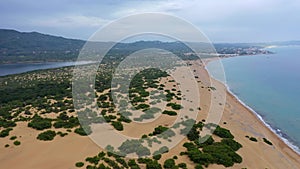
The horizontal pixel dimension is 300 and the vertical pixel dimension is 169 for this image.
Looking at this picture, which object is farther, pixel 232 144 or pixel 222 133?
pixel 222 133

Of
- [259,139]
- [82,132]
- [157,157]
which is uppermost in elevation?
[82,132]

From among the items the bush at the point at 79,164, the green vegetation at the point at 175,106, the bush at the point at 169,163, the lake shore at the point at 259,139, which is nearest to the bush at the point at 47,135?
the bush at the point at 79,164

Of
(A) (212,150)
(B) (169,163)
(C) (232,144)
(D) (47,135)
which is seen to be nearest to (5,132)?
(D) (47,135)

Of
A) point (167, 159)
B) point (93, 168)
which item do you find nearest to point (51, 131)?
point (93, 168)

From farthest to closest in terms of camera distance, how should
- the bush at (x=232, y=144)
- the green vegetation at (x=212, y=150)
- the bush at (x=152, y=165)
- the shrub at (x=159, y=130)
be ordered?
the shrub at (x=159, y=130) → the bush at (x=232, y=144) → the green vegetation at (x=212, y=150) → the bush at (x=152, y=165)

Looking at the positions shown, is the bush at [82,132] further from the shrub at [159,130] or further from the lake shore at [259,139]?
the lake shore at [259,139]

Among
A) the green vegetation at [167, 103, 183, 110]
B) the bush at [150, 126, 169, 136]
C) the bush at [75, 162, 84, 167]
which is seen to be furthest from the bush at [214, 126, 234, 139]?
the bush at [75, 162, 84, 167]

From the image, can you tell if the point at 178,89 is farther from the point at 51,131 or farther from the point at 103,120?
the point at 51,131

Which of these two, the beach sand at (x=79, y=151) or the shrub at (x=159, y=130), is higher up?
the shrub at (x=159, y=130)

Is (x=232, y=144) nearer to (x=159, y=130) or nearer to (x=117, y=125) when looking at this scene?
(x=159, y=130)

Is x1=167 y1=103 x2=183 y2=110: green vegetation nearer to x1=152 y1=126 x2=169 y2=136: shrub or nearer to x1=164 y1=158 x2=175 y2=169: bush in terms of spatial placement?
x1=152 y1=126 x2=169 y2=136: shrub
